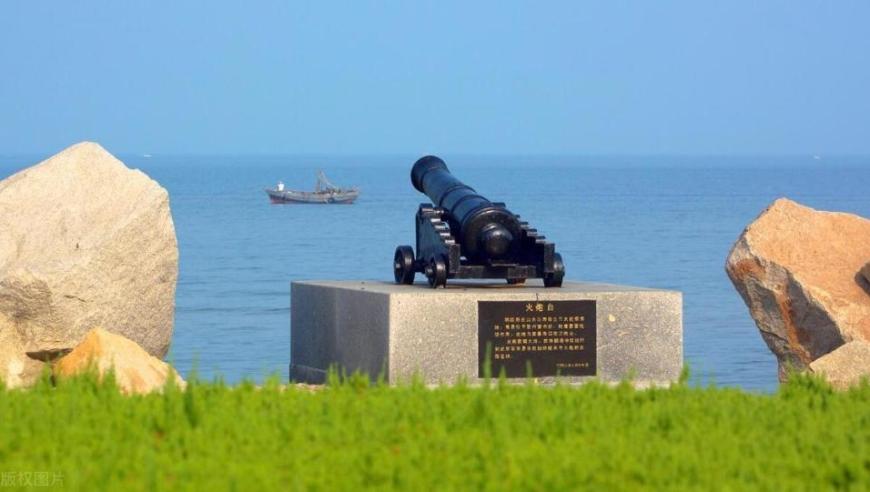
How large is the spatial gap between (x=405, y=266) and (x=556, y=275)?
4.60 feet

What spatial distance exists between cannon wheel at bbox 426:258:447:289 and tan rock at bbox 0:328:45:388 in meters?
3.15

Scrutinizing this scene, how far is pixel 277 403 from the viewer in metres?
7.50

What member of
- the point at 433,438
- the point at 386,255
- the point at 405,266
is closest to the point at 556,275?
the point at 405,266

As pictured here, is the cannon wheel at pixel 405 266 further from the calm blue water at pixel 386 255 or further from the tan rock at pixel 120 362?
the tan rock at pixel 120 362

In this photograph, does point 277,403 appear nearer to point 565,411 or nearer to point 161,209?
point 565,411

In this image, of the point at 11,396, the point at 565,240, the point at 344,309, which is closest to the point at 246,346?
the point at 344,309

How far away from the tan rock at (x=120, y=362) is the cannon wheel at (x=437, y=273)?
3.24 metres

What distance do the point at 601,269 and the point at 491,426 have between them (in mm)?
32517

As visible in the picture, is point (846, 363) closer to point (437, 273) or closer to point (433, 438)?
point (437, 273)

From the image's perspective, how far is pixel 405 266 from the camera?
13305 millimetres

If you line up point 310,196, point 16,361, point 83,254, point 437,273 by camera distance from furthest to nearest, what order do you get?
point 310,196
point 437,273
point 83,254
point 16,361

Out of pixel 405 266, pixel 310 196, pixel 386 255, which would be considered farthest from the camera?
pixel 310 196

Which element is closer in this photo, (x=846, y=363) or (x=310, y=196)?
(x=846, y=363)

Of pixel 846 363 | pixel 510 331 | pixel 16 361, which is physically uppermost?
pixel 510 331
